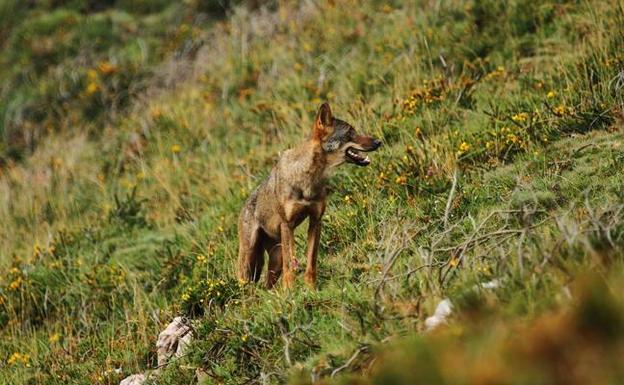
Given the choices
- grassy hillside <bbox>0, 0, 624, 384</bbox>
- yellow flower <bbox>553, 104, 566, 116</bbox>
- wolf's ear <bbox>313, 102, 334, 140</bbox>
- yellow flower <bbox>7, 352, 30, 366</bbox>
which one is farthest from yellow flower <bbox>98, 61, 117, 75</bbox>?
yellow flower <bbox>553, 104, 566, 116</bbox>

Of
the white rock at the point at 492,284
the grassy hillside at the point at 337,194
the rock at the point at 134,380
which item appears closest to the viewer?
the grassy hillside at the point at 337,194

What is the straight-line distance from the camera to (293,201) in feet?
21.3

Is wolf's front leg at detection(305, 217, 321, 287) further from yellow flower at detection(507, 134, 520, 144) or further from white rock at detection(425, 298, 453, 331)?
yellow flower at detection(507, 134, 520, 144)

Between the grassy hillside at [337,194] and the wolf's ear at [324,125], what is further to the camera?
the wolf's ear at [324,125]

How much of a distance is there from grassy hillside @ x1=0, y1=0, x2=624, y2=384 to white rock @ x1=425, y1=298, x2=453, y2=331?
0.31 ft

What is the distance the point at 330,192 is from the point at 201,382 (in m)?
3.04

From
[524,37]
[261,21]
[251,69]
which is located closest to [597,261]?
[524,37]

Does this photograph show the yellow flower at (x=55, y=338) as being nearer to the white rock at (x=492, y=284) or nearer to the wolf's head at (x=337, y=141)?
the wolf's head at (x=337, y=141)

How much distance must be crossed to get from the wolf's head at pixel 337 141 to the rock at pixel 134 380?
227cm

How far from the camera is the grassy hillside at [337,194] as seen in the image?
436 cm

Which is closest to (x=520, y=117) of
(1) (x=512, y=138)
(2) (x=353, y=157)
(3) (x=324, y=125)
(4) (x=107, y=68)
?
(1) (x=512, y=138)

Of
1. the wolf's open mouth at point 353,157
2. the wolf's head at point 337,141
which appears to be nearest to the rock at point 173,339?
the wolf's head at point 337,141

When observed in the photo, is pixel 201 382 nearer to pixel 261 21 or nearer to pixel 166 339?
pixel 166 339

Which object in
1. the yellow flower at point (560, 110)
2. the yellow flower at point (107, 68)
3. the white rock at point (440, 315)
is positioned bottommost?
the yellow flower at point (107, 68)
